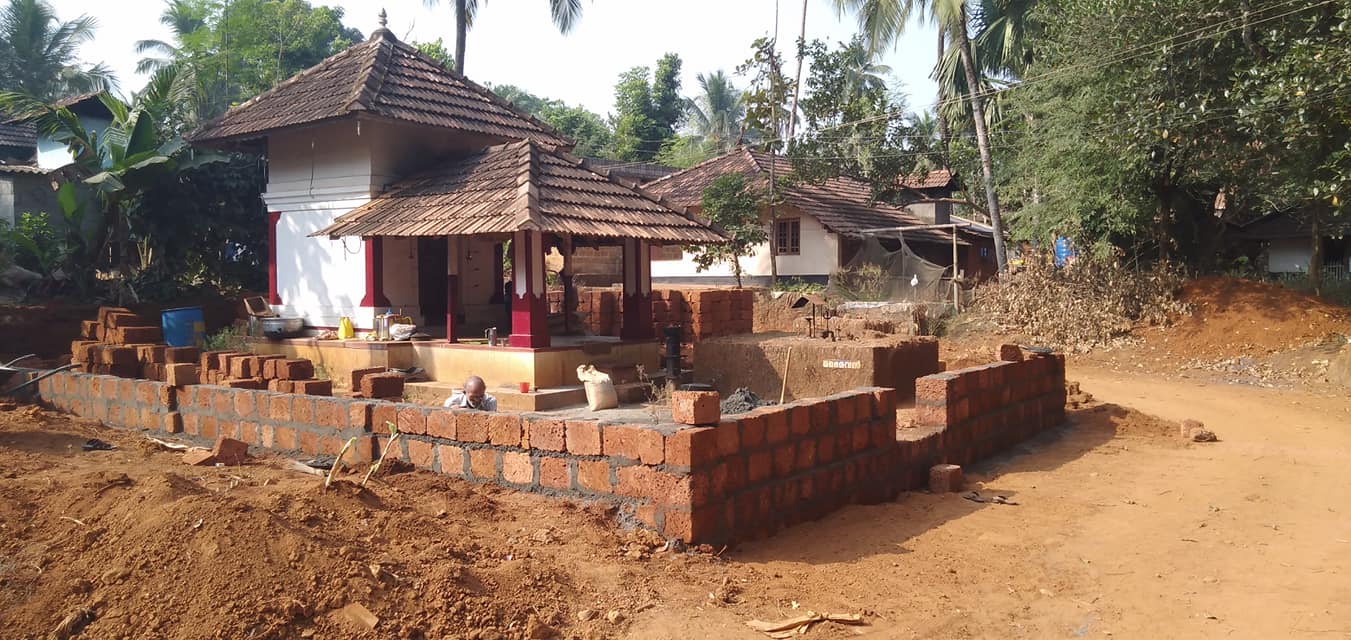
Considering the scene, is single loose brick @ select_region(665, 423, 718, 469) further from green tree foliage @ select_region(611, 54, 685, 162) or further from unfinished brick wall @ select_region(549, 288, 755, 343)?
green tree foliage @ select_region(611, 54, 685, 162)

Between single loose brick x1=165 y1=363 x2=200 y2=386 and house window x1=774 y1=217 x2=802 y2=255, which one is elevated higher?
house window x1=774 y1=217 x2=802 y2=255

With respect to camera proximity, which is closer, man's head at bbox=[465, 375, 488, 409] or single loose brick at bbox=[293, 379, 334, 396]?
man's head at bbox=[465, 375, 488, 409]

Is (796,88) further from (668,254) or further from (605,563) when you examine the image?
(605,563)

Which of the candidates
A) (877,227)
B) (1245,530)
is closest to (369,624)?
(1245,530)

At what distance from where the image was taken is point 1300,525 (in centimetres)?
693

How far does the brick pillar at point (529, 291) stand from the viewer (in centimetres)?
1133

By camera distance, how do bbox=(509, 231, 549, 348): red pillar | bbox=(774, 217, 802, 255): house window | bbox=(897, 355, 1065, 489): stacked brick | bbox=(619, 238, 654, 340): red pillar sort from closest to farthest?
bbox=(897, 355, 1065, 489): stacked brick, bbox=(509, 231, 549, 348): red pillar, bbox=(619, 238, 654, 340): red pillar, bbox=(774, 217, 802, 255): house window

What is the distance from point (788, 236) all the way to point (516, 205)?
49.2ft

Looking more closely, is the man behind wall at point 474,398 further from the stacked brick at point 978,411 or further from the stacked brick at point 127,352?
the stacked brick at point 127,352

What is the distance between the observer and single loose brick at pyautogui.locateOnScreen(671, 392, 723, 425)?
571 centimetres

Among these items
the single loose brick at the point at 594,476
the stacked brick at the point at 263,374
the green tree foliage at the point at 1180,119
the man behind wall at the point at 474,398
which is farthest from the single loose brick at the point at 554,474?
the green tree foliage at the point at 1180,119

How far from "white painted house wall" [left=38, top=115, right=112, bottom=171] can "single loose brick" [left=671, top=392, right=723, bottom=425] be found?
24300 millimetres

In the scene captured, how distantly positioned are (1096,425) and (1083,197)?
833 centimetres

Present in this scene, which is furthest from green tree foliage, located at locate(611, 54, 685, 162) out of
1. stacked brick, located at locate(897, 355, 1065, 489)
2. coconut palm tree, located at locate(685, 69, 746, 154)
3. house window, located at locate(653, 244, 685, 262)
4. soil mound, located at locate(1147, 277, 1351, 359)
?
stacked brick, located at locate(897, 355, 1065, 489)
